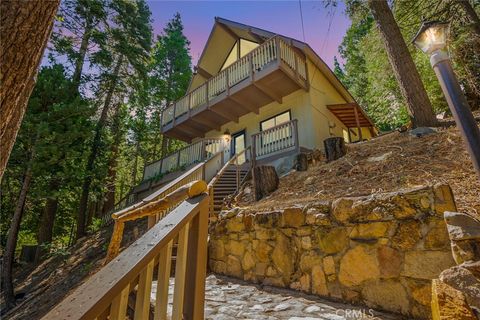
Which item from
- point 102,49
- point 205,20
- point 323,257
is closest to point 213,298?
point 323,257

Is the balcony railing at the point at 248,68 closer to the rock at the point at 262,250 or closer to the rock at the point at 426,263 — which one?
the rock at the point at 262,250

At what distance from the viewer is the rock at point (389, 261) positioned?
2268 millimetres

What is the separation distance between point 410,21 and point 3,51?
11.0 metres

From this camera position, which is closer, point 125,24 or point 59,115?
point 59,115

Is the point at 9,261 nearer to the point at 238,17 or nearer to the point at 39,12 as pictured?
the point at 39,12

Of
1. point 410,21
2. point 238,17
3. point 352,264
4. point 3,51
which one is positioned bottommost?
point 352,264

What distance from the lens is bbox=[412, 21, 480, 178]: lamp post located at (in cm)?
218

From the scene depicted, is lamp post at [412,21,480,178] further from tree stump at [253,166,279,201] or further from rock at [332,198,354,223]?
tree stump at [253,166,279,201]

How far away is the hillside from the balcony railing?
5137mm

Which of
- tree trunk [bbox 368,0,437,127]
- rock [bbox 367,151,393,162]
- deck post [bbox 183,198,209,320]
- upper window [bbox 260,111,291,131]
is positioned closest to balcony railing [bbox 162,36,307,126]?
upper window [bbox 260,111,291,131]

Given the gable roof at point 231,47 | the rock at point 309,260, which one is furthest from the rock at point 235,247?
the gable roof at point 231,47

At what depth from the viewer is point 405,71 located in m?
6.12

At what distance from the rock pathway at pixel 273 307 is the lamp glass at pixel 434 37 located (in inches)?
104

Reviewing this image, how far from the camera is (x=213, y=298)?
298 centimetres
